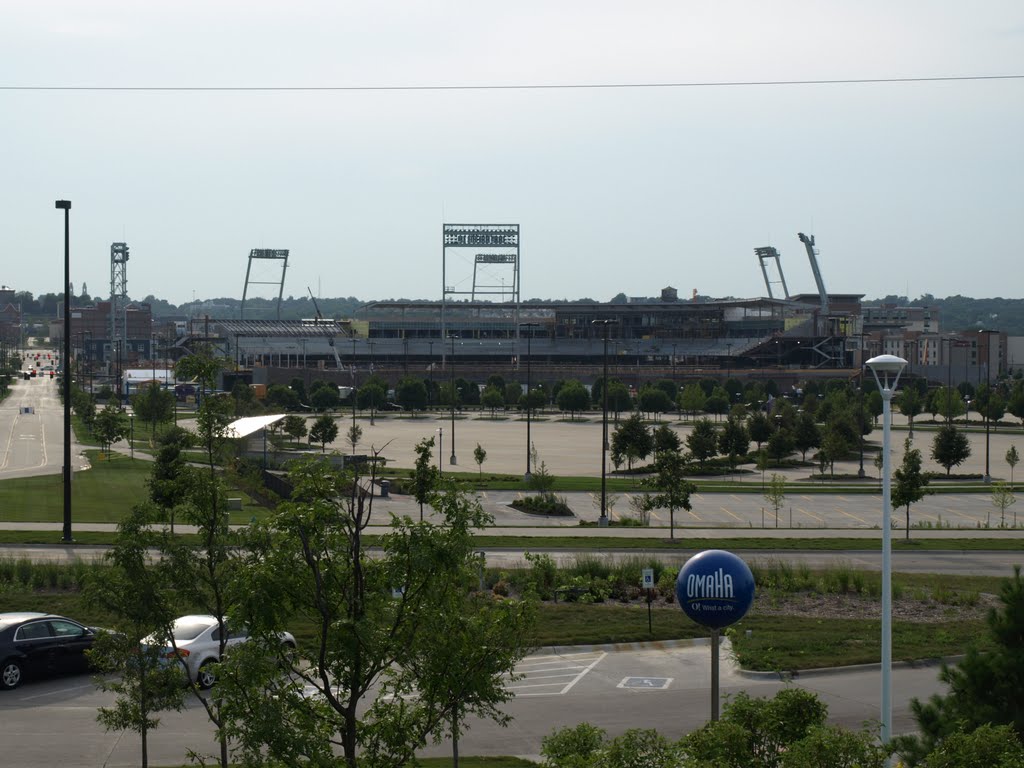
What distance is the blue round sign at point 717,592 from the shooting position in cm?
1202

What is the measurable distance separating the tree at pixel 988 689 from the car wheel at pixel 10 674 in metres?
13.3

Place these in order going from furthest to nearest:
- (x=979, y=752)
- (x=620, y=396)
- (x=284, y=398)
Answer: (x=284, y=398)
(x=620, y=396)
(x=979, y=752)

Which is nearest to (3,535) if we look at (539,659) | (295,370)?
(539,659)

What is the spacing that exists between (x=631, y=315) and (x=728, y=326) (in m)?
13.7

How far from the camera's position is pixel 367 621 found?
27.5ft

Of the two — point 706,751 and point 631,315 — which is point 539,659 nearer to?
point 706,751

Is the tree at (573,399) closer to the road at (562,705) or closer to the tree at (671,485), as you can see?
the tree at (671,485)

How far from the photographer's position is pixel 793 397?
123 metres

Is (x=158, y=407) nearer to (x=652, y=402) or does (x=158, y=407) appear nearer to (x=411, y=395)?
(x=411, y=395)

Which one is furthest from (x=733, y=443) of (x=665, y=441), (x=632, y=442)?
(x=632, y=442)

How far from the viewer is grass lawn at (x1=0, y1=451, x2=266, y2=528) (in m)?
37.0

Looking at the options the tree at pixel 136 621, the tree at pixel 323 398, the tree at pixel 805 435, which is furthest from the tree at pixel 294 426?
the tree at pixel 136 621

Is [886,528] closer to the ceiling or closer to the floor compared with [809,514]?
closer to the ceiling

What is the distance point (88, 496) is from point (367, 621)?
37353 mm
